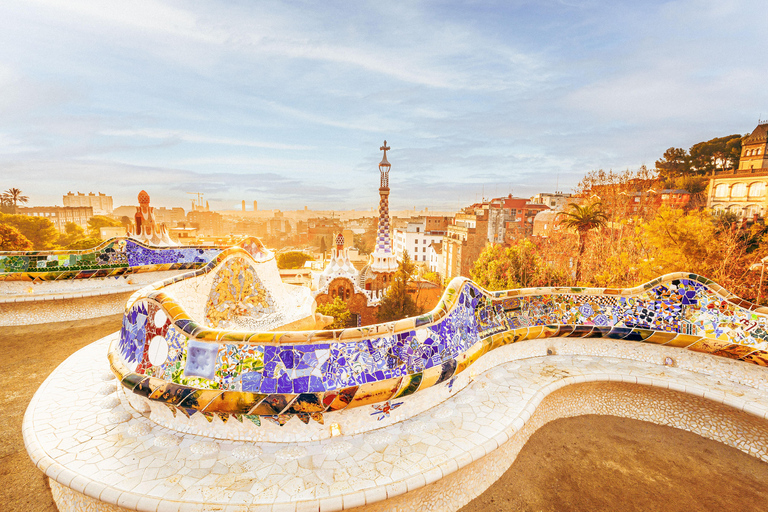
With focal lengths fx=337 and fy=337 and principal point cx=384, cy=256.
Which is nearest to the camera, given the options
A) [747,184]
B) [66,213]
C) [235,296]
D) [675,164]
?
[235,296]

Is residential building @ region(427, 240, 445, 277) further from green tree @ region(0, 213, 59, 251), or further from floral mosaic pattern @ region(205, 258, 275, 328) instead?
floral mosaic pattern @ region(205, 258, 275, 328)

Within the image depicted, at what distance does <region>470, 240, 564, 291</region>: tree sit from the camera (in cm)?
1348

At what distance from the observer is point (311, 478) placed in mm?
2400

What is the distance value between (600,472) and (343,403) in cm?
254

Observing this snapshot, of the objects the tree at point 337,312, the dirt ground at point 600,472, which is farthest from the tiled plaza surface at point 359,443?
the tree at point 337,312

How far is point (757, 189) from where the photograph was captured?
62.6ft

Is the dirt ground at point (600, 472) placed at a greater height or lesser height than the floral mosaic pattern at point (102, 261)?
lesser

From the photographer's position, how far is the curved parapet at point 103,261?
6742 mm

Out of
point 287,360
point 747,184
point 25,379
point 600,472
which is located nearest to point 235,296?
point 25,379

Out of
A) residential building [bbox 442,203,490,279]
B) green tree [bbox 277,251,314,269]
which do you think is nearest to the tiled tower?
residential building [bbox 442,203,490,279]

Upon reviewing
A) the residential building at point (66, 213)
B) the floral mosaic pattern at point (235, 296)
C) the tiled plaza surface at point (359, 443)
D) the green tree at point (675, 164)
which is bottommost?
the tiled plaza surface at point (359, 443)

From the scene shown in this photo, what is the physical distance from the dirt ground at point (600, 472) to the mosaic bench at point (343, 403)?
6.6 inches

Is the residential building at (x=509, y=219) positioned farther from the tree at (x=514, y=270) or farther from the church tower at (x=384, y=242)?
the tree at (x=514, y=270)

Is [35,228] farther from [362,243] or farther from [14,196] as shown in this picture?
[362,243]
